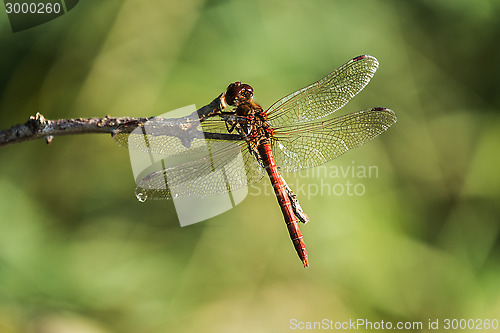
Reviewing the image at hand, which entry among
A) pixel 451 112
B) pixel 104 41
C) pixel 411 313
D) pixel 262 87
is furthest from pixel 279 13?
pixel 411 313

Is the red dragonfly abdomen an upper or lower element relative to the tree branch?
lower

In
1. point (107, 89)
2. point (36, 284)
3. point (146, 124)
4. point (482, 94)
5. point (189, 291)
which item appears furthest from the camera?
point (482, 94)

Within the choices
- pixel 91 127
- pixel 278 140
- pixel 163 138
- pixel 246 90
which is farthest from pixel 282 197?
pixel 91 127

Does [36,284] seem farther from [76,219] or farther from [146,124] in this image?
[146,124]

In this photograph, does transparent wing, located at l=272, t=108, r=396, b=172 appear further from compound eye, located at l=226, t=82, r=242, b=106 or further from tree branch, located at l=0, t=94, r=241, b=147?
tree branch, located at l=0, t=94, r=241, b=147

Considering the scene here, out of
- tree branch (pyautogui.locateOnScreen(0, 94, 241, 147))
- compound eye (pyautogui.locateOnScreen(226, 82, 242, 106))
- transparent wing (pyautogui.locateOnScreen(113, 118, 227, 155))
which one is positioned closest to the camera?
tree branch (pyautogui.locateOnScreen(0, 94, 241, 147))

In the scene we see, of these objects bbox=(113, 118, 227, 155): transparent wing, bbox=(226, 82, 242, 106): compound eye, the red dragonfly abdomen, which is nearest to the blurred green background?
the red dragonfly abdomen

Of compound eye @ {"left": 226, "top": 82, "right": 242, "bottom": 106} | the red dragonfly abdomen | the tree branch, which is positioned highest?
compound eye @ {"left": 226, "top": 82, "right": 242, "bottom": 106}
